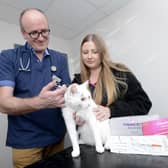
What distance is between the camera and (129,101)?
44.1 inches

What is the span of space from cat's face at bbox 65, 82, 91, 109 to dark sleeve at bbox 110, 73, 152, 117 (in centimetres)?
26

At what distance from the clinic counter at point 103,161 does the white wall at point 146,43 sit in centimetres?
109

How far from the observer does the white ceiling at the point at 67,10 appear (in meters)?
1.77

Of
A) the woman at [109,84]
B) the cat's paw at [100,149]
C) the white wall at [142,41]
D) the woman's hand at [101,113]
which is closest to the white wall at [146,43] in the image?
the white wall at [142,41]

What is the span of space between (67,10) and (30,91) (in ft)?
3.72

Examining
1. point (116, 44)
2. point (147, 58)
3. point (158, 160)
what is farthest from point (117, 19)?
point (158, 160)

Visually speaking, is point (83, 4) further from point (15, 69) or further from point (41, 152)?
point (41, 152)

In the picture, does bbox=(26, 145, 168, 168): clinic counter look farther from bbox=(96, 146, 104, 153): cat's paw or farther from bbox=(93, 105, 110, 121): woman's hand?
bbox=(93, 105, 110, 121): woman's hand

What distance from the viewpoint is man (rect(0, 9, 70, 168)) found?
1003mm

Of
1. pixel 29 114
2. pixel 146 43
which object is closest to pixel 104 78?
pixel 29 114

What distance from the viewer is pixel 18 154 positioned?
101 cm

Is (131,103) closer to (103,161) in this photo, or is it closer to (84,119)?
(84,119)

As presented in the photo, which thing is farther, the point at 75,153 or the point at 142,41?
the point at 142,41

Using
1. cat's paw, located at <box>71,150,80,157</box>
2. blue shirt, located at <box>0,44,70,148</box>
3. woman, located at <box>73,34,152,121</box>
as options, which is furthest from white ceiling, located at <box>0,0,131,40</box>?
cat's paw, located at <box>71,150,80,157</box>
